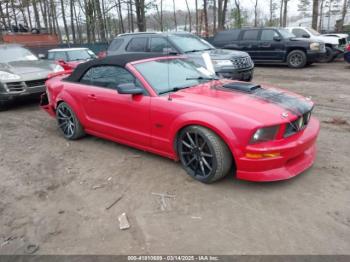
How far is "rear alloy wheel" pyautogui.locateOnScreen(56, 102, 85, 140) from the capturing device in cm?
549

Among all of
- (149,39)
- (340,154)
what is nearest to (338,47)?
(149,39)

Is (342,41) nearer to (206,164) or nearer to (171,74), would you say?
(171,74)

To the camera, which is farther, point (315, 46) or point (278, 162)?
point (315, 46)

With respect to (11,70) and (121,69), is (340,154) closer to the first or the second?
(121,69)

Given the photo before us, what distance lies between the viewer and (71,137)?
5.67 m

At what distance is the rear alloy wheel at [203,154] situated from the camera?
3.65 meters

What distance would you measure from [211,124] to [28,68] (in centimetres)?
639

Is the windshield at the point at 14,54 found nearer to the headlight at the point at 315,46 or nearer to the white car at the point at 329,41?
the headlight at the point at 315,46

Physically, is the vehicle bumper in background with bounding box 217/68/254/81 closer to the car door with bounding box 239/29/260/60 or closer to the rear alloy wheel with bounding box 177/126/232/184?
the rear alloy wheel with bounding box 177/126/232/184

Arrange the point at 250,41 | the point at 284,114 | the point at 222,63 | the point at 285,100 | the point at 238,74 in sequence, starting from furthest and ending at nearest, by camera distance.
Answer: the point at 250,41, the point at 238,74, the point at 222,63, the point at 285,100, the point at 284,114

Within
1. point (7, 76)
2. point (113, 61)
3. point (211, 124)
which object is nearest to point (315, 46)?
point (113, 61)

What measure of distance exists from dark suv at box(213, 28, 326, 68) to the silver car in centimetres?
887

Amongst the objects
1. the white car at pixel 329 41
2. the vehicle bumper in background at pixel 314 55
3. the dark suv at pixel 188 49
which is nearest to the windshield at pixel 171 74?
the dark suv at pixel 188 49

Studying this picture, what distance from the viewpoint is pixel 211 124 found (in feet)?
11.9
